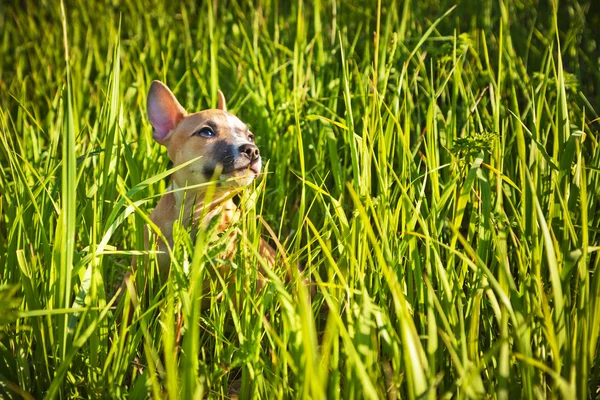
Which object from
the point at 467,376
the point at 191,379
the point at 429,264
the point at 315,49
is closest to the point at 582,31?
the point at 315,49

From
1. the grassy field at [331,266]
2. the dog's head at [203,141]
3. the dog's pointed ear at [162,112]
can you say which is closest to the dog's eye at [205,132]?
the dog's head at [203,141]

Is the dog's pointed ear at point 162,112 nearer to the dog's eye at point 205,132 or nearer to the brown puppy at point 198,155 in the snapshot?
the brown puppy at point 198,155

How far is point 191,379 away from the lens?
53.6 inches

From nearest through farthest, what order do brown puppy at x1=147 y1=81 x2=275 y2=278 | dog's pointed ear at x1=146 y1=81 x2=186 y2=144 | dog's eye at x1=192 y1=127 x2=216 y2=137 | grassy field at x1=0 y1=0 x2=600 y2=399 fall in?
1. grassy field at x1=0 y1=0 x2=600 y2=399
2. brown puppy at x1=147 y1=81 x2=275 y2=278
3. dog's eye at x1=192 y1=127 x2=216 y2=137
4. dog's pointed ear at x1=146 y1=81 x2=186 y2=144

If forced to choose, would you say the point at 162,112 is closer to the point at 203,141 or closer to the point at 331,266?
the point at 203,141

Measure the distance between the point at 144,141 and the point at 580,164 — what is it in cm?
190

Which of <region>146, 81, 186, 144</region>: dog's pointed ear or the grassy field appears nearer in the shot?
the grassy field

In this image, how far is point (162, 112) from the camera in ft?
9.20

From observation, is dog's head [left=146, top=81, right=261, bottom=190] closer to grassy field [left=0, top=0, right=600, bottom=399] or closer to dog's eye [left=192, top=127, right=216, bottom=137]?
dog's eye [left=192, top=127, right=216, bottom=137]

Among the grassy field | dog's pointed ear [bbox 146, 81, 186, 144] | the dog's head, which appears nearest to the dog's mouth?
the dog's head

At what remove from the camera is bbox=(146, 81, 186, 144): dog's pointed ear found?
2.76 meters

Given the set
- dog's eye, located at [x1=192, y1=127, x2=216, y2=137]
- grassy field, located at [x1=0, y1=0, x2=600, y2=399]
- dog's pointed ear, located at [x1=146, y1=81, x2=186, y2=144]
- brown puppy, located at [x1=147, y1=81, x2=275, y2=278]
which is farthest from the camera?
dog's pointed ear, located at [x1=146, y1=81, x2=186, y2=144]

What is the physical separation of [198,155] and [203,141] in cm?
7

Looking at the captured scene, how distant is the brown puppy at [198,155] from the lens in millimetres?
2443
